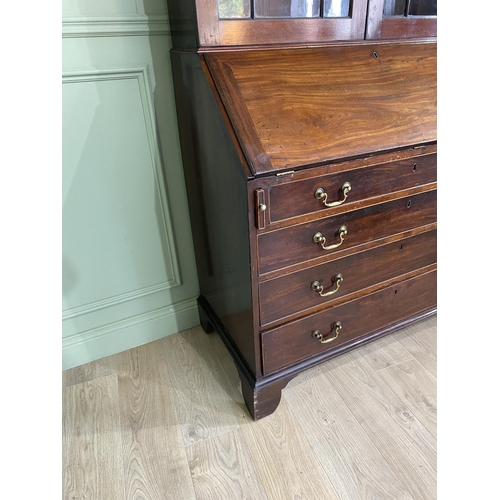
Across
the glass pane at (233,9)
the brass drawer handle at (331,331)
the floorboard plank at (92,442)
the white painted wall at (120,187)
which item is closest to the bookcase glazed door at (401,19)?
the glass pane at (233,9)

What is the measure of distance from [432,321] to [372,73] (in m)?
1.05

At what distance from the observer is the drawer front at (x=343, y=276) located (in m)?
1.10

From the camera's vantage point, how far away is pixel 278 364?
120cm

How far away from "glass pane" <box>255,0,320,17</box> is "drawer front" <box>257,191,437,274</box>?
583mm

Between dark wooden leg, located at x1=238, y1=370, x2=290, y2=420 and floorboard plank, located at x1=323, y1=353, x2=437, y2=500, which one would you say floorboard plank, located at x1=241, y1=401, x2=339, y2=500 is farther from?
floorboard plank, located at x1=323, y1=353, x2=437, y2=500

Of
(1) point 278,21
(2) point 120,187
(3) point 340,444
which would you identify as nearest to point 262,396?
(3) point 340,444

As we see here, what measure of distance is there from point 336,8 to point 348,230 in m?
0.65

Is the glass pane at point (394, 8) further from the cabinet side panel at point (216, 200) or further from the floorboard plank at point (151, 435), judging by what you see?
the floorboard plank at point (151, 435)

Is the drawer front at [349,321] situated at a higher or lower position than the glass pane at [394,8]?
lower

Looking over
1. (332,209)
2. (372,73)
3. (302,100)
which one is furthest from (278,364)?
(372,73)

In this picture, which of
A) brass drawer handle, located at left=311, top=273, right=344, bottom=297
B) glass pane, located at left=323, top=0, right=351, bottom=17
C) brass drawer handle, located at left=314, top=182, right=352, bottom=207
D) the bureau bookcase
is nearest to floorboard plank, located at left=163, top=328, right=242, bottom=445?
the bureau bookcase

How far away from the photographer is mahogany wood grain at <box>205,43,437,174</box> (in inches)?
37.9
